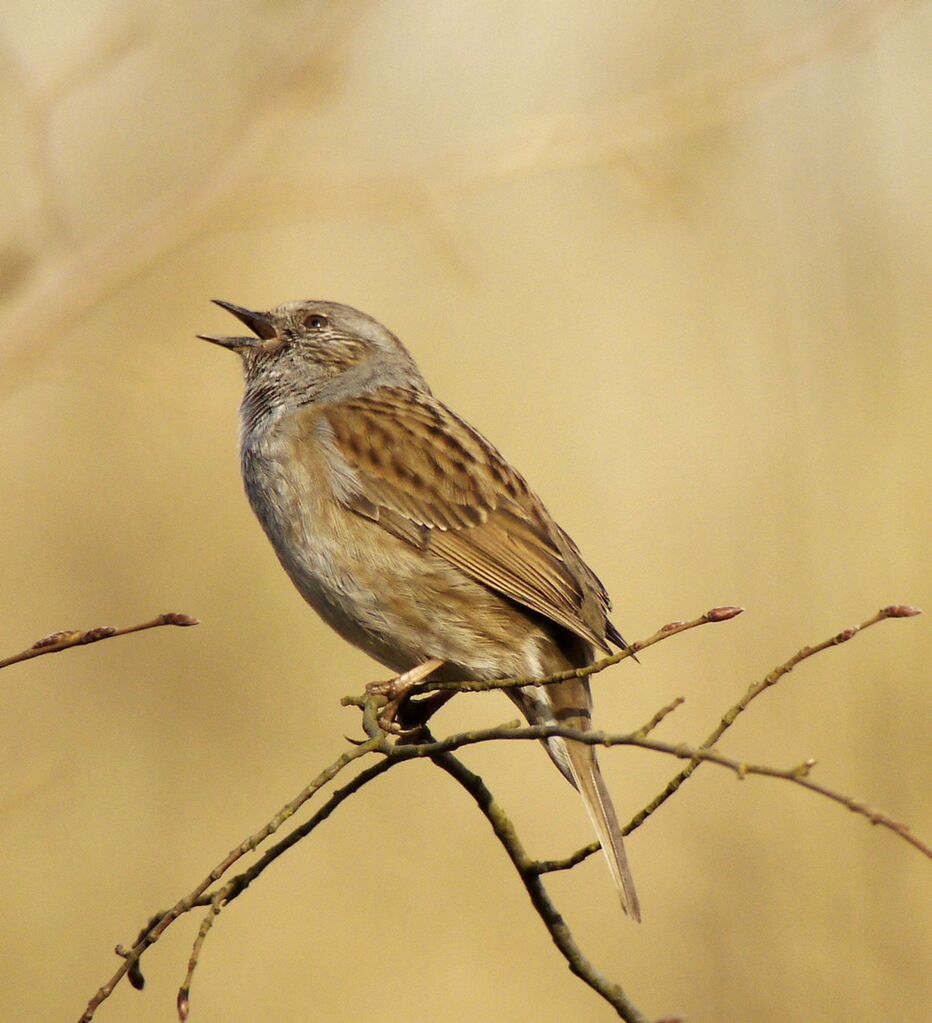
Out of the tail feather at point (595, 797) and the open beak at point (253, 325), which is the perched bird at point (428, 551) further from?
the open beak at point (253, 325)

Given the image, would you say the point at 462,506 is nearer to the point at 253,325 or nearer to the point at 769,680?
the point at 253,325

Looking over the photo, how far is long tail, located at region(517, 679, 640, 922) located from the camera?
3.38 metres

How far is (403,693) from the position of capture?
3709 mm

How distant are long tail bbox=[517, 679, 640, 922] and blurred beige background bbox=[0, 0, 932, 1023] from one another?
5.01 ft

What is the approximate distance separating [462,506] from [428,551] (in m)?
0.21

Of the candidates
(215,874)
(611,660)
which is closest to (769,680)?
(611,660)

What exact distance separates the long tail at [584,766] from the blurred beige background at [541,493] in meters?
1.53

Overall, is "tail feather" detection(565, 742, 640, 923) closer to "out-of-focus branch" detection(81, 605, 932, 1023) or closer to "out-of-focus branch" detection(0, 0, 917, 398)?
"out-of-focus branch" detection(81, 605, 932, 1023)

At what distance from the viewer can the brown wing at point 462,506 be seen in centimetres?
399

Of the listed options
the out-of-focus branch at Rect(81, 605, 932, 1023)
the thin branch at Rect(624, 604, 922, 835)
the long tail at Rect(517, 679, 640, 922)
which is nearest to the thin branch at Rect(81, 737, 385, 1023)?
the out-of-focus branch at Rect(81, 605, 932, 1023)

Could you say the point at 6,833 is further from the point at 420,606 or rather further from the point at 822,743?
the point at 822,743

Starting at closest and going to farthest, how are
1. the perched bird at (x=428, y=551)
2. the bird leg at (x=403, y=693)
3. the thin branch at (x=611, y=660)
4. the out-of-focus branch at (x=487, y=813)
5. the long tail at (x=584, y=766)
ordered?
1. the out-of-focus branch at (x=487, y=813)
2. the thin branch at (x=611, y=660)
3. the long tail at (x=584, y=766)
4. the bird leg at (x=403, y=693)
5. the perched bird at (x=428, y=551)

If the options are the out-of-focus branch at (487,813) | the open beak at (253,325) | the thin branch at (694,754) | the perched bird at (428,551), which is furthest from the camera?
the open beak at (253,325)

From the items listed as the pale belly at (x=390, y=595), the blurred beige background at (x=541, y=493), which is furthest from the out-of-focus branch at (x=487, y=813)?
the blurred beige background at (x=541, y=493)
